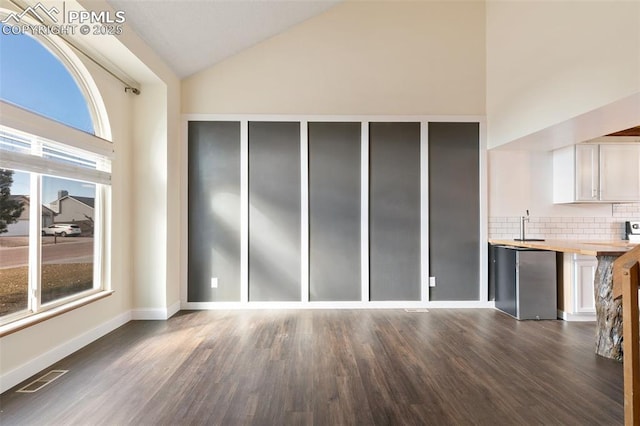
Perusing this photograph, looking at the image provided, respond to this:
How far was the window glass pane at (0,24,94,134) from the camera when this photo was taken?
2281 mm

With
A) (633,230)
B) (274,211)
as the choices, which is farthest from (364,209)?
(633,230)

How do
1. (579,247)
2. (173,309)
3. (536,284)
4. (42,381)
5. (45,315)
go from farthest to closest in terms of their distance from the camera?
(173,309), (536,284), (579,247), (45,315), (42,381)

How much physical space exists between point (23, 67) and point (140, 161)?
4.75 feet

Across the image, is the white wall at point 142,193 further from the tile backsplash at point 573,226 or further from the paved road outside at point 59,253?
the tile backsplash at point 573,226

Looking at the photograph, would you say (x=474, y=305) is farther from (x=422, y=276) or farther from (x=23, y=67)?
(x=23, y=67)

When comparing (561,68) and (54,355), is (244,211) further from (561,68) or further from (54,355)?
(561,68)

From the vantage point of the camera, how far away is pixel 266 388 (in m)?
2.23

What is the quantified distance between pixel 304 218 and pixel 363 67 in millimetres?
2302

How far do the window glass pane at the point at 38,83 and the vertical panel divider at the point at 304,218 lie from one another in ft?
8.02

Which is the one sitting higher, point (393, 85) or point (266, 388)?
point (393, 85)

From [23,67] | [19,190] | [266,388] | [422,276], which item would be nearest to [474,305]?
[422,276]

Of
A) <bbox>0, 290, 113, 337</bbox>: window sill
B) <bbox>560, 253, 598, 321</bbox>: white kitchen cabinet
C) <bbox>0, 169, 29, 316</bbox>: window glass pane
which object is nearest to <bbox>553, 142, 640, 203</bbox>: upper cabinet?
<bbox>560, 253, 598, 321</bbox>: white kitchen cabinet

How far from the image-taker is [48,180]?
2656 millimetres

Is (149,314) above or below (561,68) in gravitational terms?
below
